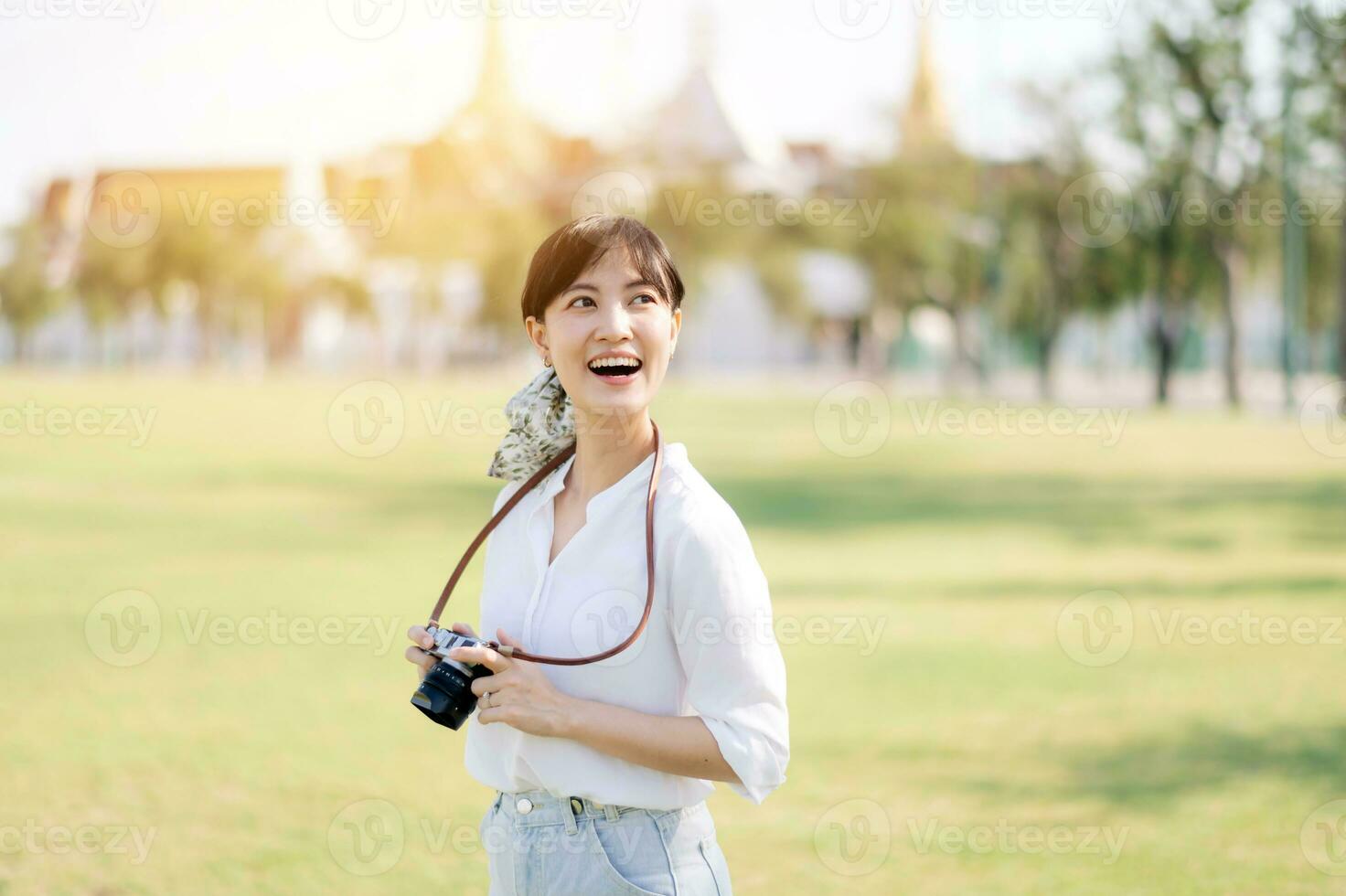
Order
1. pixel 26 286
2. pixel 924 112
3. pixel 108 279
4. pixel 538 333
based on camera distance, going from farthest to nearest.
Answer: pixel 26 286 → pixel 108 279 → pixel 924 112 → pixel 538 333

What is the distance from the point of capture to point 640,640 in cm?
222

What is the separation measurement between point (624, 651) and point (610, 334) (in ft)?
1.53

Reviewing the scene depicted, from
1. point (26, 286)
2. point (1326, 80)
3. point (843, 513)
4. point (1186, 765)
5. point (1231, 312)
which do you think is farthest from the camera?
point (26, 286)

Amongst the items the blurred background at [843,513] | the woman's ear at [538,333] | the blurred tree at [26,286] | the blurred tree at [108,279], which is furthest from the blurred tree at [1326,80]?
the blurred tree at [26,286]

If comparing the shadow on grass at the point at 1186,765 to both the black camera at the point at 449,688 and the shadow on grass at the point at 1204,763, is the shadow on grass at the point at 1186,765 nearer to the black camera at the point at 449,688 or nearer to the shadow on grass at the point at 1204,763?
the shadow on grass at the point at 1204,763

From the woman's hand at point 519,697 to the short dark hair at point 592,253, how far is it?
54cm

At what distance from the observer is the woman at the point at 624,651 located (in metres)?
2.16

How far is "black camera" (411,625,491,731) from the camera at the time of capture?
86.4 inches

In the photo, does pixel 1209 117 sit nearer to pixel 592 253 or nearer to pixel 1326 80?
pixel 1326 80

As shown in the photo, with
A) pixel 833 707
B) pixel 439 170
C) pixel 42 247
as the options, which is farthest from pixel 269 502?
pixel 42 247

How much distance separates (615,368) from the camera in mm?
2248

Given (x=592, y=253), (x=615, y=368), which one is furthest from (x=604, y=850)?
(x=592, y=253)

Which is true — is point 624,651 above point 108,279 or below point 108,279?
below

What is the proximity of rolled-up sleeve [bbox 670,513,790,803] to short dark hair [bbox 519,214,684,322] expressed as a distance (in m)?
0.38
